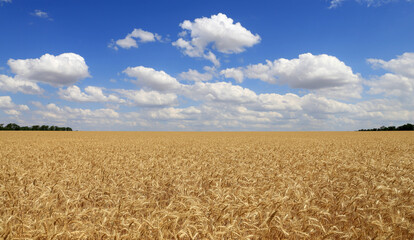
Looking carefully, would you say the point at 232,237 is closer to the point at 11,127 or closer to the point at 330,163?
the point at 330,163

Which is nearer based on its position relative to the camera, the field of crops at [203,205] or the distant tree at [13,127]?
the field of crops at [203,205]

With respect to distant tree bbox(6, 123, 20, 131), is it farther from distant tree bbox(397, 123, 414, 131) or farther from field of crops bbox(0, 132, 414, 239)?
distant tree bbox(397, 123, 414, 131)

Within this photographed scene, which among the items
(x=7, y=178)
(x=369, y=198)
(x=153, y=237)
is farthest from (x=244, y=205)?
(x=7, y=178)

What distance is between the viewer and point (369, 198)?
16.0 feet

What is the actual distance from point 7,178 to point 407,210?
9103 millimetres

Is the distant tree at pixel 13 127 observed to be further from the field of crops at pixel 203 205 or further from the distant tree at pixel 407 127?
the distant tree at pixel 407 127

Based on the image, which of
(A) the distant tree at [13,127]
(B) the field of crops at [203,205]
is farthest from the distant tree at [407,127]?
(A) the distant tree at [13,127]

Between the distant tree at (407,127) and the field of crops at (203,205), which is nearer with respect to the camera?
the field of crops at (203,205)

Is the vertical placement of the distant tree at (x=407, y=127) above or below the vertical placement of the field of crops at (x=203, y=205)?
above

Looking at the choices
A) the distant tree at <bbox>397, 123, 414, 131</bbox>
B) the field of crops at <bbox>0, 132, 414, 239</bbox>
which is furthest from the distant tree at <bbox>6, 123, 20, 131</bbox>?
the distant tree at <bbox>397, 123, 414, 131</bbox>

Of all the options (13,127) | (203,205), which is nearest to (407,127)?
(203,205)

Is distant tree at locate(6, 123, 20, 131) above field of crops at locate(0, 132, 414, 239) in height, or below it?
above

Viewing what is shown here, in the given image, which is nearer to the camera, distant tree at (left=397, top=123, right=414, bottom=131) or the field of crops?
the field of crops

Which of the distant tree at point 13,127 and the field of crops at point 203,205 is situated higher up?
the distant tree at point 13,127
